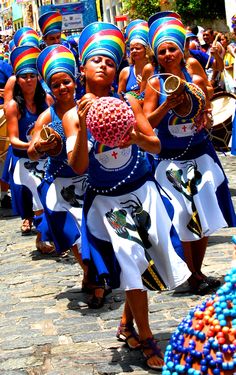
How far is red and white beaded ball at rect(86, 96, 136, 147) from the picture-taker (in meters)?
3.83

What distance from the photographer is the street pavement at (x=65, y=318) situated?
4.53 meters

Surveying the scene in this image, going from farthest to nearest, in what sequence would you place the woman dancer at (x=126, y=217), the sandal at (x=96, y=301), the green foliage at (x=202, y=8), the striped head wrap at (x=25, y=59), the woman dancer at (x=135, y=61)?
the green foliage at (x=202, y=8), the woman dancer at (x=135, y=61), the striped head wrap at (x=25, y=59), the sandal at (x=96, y=301), the woman dancer at (x=126, y=217)

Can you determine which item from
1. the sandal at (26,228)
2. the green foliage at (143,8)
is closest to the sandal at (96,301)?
the sandal at (26,228)

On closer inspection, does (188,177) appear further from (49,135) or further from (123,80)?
(123,80)

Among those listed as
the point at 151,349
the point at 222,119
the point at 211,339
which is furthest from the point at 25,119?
the point at 211,339

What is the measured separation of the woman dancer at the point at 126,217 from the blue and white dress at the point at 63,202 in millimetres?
1293

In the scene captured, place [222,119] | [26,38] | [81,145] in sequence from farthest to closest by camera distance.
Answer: [222,119] < [26,38] < [81,145]

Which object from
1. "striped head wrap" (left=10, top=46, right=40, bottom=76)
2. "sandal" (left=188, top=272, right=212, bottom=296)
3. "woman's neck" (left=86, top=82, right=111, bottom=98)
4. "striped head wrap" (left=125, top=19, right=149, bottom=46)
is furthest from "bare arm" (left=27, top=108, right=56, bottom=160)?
"striped head wrap" (left=125, top=19, right=149, bottom=46)

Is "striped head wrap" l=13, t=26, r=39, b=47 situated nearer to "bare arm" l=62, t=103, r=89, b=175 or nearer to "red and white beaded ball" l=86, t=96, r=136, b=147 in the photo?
"bare arm" l=62, t=103, r=89, b=175

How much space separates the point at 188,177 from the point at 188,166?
0.08 m

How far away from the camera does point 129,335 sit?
4.62 metres

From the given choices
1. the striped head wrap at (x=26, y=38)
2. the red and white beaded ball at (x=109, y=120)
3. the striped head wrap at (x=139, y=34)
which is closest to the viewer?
the red and white beaded ball at (x=109, y=120)

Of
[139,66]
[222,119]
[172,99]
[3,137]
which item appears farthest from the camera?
[3,137]

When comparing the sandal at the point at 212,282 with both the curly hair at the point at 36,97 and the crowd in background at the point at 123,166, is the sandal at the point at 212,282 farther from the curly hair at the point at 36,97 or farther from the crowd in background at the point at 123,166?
the curly hair at the point at 36,97
